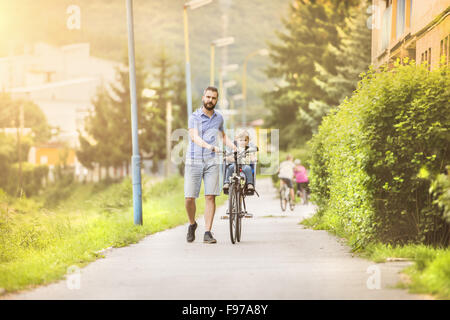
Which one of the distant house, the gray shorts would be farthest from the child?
the distant house

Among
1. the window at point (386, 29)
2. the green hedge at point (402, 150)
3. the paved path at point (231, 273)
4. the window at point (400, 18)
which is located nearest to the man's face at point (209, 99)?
the paved path at point (231, 273)

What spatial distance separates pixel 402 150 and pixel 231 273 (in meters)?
2.60

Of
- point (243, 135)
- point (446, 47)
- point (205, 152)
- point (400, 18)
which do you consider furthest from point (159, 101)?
point (205, 152)

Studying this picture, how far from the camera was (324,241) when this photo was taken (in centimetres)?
1241

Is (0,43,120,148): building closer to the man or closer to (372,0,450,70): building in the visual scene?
(372,0,450,70): building

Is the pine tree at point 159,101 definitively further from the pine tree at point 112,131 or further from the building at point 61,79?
the building at point 61,79

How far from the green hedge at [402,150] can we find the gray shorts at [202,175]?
244 cm

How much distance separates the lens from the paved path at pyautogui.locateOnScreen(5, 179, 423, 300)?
712cm

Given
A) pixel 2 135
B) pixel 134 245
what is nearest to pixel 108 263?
pixel 134 245

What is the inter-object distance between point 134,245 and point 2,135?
2228 inches

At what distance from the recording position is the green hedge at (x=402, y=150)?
9164 mm

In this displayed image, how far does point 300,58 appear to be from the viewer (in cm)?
4728

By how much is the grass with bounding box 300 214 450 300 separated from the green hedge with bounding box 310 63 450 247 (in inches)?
12.1

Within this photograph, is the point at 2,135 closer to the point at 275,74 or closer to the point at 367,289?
the point at 275,74
